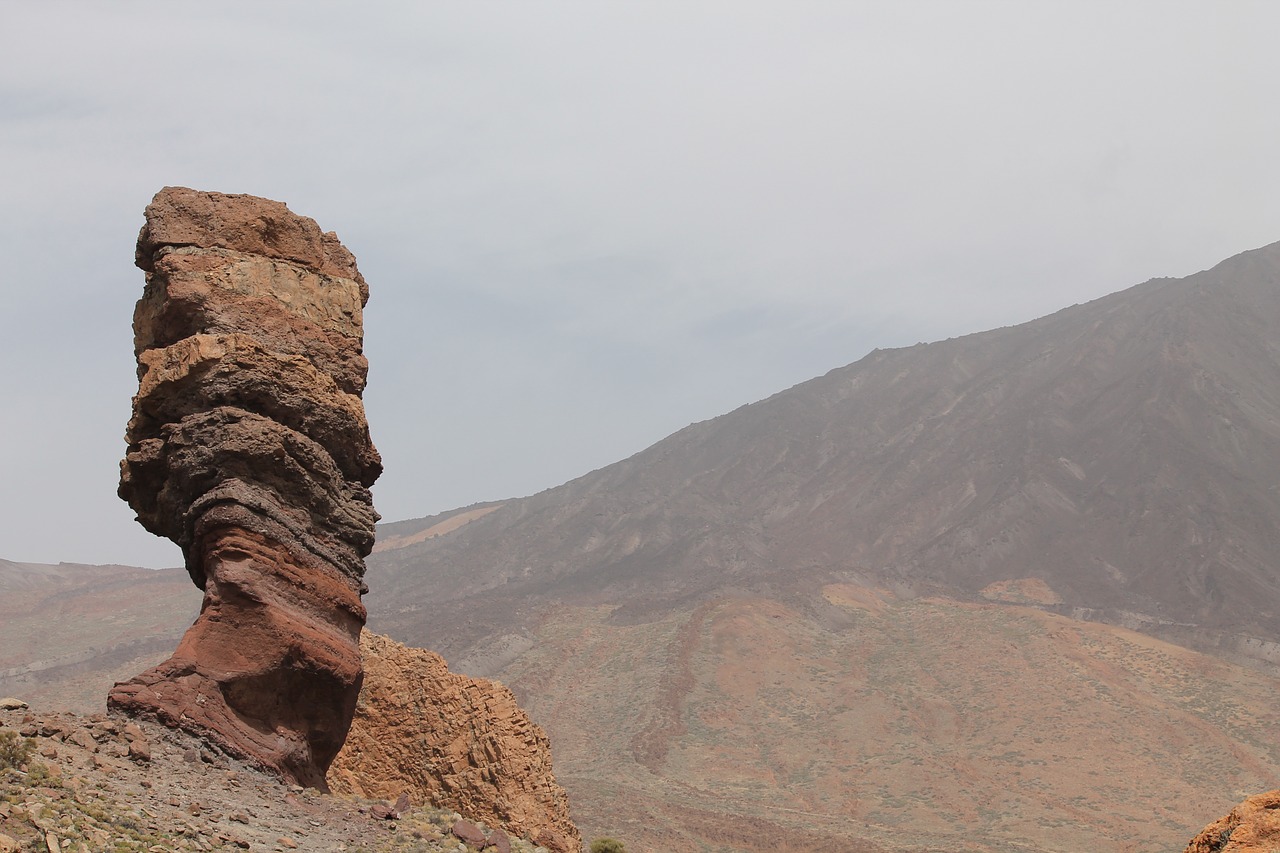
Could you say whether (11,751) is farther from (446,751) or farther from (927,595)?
(927,595)

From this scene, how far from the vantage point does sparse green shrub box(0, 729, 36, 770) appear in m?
7.75

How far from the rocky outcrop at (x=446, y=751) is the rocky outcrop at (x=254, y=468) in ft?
7.07

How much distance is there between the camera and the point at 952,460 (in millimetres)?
99875

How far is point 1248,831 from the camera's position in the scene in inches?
191

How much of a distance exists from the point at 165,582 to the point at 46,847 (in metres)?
93.2

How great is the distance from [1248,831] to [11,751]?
23.8 ft

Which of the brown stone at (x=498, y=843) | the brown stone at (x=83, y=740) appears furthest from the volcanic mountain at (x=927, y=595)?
the brown stone at (x=83, y=740)

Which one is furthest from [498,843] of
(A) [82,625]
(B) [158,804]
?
(A) [82,625]

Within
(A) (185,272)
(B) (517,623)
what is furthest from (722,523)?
(A) (185,272)

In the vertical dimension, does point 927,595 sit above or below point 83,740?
below

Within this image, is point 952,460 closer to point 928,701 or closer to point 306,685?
point 928,701

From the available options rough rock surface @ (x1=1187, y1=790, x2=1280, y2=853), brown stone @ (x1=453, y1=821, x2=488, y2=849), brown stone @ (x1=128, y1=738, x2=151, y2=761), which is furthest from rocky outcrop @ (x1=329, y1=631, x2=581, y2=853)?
rough rock surface @ (x1=1187, y1=790, x2=1280, y2=853)

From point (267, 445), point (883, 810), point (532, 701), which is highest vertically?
point (267, 445)

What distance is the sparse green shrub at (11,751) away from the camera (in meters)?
7.75
